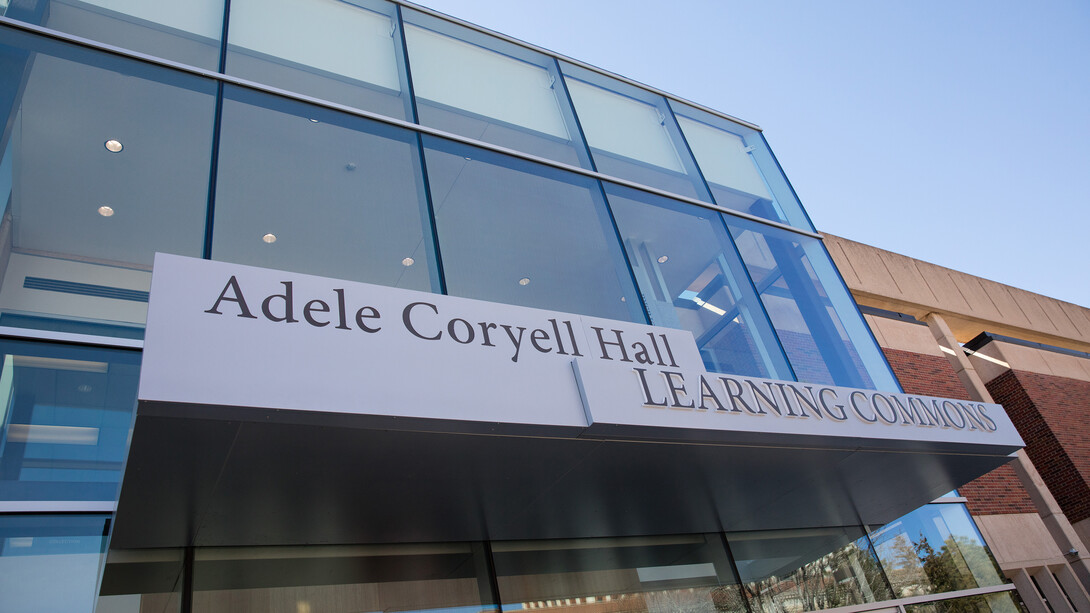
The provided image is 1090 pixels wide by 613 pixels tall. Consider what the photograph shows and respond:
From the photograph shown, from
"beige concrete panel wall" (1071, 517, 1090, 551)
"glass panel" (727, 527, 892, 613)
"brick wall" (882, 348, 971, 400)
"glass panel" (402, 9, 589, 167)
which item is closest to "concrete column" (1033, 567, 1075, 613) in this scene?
"beige concrete panel wall" (1071, 517, 1090, 551)

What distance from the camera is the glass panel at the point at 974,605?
8.35 meters

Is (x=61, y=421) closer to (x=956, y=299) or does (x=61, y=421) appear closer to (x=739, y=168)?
(x=739, y=168)

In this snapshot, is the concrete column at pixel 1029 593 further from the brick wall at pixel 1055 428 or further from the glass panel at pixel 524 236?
the glass panel at pixel 524 236

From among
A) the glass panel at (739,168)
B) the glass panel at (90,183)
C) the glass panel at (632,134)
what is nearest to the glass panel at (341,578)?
the glass panel at (90,183)

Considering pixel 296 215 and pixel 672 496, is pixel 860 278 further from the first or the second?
pixel 296 215

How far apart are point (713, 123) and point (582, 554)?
6518mm

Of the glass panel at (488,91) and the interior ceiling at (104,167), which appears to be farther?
the glass panel at (488,91)

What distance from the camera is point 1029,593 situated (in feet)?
42.8

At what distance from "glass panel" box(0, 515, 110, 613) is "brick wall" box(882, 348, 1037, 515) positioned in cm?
1270

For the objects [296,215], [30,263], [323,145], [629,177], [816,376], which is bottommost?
[816,376]

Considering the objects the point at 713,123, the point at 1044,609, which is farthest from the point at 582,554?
the point at 1044,609

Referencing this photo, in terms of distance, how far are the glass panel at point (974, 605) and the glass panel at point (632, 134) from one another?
204 inches

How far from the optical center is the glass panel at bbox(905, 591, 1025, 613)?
27.4 feet

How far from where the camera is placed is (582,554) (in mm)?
7051
